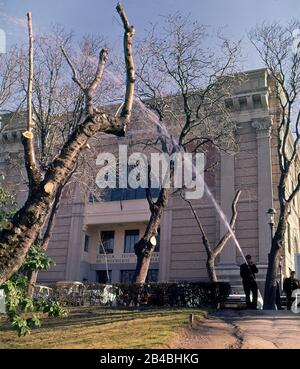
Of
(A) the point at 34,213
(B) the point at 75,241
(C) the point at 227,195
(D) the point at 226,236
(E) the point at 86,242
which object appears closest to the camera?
(A) the point at 34,213

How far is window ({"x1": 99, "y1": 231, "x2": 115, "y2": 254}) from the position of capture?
31891 mm

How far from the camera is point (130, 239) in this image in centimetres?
3144

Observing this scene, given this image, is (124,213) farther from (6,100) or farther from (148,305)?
(148,305)

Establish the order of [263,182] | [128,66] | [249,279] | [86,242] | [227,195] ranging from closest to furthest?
[128,66] < [249,279] < [263,182] < [227,195] < [86,242]

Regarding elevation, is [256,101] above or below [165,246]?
above

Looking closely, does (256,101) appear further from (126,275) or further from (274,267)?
(274,267)

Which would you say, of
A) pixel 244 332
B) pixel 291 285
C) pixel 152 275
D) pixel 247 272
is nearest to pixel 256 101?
pixel 152 275

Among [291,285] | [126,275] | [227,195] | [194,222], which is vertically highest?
[227,195]

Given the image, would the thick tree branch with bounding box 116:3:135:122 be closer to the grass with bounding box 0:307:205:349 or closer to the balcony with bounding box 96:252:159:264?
the grass with bounding box 0:307:205:349

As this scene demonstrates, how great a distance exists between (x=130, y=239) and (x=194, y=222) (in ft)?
18.9

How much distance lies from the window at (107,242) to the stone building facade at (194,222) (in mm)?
72

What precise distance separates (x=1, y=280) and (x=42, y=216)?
952 mm

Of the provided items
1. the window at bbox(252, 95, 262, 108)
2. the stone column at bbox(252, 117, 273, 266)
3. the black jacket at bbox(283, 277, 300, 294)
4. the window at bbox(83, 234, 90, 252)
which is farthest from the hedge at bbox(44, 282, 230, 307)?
the window at bbox(252, 95, 262, 108)

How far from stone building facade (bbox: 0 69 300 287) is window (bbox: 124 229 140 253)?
0.07m
